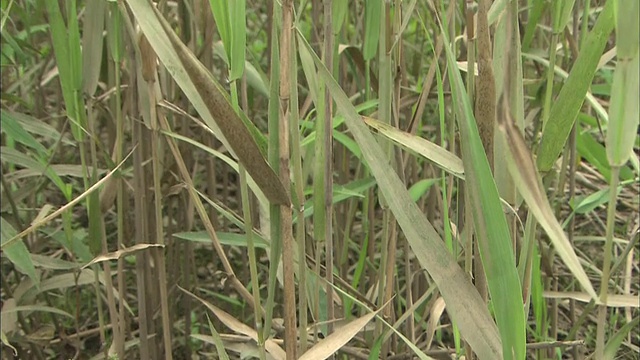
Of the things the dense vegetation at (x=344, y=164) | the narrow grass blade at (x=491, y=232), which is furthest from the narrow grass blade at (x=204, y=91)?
the narrow grass blade at (x=491, y=232)

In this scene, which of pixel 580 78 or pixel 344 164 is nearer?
pixel 580 78

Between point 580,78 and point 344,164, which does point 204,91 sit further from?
point 344,164

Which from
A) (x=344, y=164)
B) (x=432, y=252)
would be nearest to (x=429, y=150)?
(x=432, y=252)

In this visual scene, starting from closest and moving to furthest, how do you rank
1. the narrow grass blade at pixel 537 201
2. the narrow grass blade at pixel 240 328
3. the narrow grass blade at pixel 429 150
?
the narrow grass blade at pixel 537 201, the narrow grass blade at pixel 429 150, the narrow grass blade at pixel 240 328

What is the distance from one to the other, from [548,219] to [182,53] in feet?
0.79

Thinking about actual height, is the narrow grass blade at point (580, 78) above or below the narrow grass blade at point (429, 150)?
above

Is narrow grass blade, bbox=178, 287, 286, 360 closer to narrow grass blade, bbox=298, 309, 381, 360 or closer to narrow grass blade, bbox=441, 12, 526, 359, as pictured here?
narrow grass blade, bbox=298, 309, 381, 360

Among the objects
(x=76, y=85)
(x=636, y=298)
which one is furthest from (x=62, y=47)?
(x=636, y=298)

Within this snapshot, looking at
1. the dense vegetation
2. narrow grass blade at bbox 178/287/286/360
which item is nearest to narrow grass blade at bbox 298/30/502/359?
the dense vegetation

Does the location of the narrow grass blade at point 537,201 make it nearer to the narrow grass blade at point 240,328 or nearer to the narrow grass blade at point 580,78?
the narrow grass blade at point 580,78

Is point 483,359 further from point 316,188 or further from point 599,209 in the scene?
point 599,209

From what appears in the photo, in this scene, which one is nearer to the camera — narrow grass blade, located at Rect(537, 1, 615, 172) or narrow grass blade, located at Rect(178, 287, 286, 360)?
narrow grass blade, located at Rect(537, 1, 615, 172)

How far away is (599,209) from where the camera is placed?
160 cm

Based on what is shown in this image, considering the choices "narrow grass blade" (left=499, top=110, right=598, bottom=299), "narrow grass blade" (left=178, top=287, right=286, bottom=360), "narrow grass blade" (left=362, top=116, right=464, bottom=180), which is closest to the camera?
"narrow grass blade" (left=499, top=110, right=598, bottom=299)
